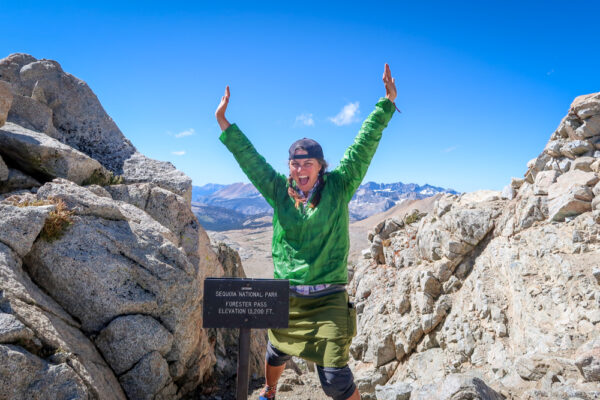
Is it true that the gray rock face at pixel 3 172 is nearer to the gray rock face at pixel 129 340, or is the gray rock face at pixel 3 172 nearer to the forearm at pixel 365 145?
the gray rock face at pixel 129 340

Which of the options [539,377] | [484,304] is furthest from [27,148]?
[484,304]

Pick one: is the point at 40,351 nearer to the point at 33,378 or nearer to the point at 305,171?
the point at 33,378

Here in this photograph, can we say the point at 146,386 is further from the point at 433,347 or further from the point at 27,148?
the point at 433,347

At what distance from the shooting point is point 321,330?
5.07 m

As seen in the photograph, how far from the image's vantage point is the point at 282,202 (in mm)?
5562

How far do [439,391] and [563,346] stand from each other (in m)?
4.61

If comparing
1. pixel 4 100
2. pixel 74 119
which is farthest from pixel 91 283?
pixel 74 119

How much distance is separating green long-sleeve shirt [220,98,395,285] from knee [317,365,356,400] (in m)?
1.15

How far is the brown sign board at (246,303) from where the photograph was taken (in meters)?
4.97

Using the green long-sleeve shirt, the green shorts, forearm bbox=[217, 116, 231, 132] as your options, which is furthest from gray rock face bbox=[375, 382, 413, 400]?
forearm bbox=[217, 116, 231, 132]

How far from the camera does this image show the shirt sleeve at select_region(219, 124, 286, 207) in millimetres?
5797

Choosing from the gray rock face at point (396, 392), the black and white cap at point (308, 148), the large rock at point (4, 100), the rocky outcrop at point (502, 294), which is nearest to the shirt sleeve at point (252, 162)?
the black and white cap at point (308, 148)

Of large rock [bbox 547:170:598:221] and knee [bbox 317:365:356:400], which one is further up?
large rock [bbox 547:170:598:221]

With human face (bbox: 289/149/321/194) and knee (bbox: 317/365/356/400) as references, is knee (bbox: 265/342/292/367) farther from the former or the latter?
human face (bbox: 289/149/321/194)
